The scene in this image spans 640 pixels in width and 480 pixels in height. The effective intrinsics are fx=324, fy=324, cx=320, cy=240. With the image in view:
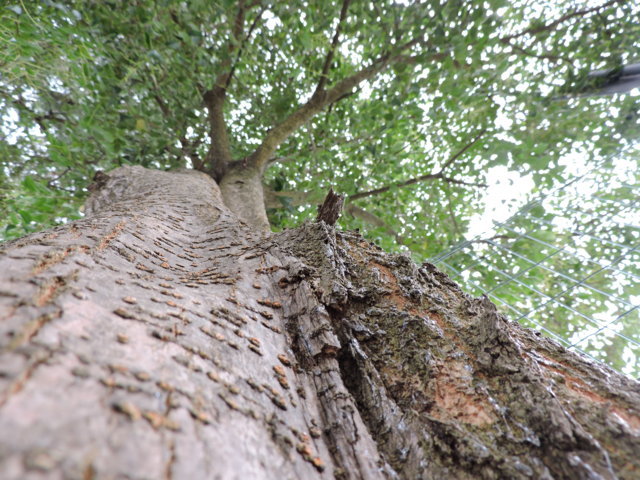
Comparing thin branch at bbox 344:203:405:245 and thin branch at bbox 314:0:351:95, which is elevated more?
thin branch at bbox 314:0:351:95

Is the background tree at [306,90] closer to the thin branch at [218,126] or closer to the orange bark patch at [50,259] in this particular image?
the thin branch at [218,126]

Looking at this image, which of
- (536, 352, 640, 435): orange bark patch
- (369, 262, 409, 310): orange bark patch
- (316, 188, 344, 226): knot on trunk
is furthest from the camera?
(316, 188, 344, 226): knot on trunk

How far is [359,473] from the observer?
23.6 inches

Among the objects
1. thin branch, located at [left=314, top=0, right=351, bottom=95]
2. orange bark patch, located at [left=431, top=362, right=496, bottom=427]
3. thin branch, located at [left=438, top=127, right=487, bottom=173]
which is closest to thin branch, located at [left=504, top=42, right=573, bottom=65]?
thin branch, located at [left=438, top=127, right=487, bottom=173]

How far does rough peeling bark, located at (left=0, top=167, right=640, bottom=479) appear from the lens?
40 cm

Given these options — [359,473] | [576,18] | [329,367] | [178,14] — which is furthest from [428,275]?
[576,18]

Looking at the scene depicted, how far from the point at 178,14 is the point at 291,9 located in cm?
86

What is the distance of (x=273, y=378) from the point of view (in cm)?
68

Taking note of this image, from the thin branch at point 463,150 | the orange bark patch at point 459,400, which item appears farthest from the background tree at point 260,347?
the thin branch at point 463,150

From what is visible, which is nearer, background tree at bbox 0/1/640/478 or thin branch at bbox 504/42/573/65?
background tree at bbox 0/1/640/478

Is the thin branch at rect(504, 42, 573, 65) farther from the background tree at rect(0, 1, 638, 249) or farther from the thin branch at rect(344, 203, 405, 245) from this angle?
the thin branch at rect(344, 203, 405, 245)

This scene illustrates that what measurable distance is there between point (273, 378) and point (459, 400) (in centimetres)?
41

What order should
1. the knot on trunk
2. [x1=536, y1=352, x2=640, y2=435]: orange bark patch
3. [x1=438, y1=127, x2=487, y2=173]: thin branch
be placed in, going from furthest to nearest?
Answer: [x1=438, y1=127, x2=487, y2=173]: thin branch → the knot on trunk → [x1=536, y1=352, x2=640, y2=435]: orange bark patch

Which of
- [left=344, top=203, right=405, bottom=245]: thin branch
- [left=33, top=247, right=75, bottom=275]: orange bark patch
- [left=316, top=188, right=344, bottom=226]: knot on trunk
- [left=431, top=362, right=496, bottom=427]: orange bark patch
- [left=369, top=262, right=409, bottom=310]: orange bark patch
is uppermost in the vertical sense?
[left=344, top=203, right=405, bottom=245]: thin branch
